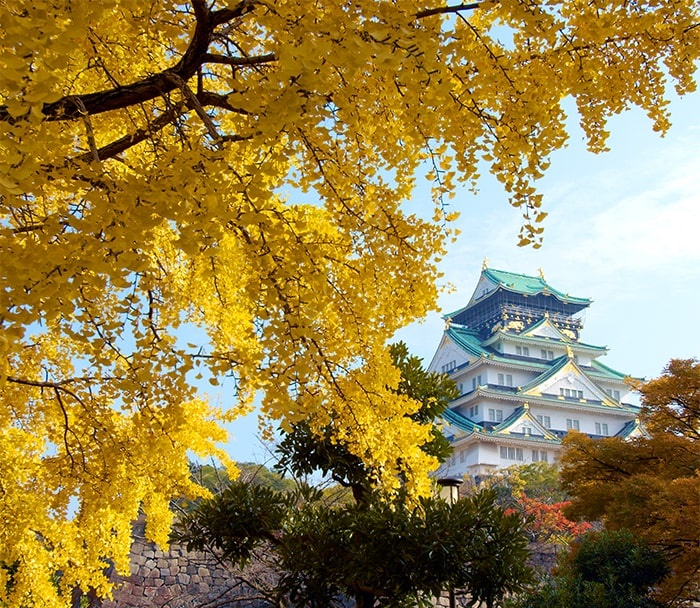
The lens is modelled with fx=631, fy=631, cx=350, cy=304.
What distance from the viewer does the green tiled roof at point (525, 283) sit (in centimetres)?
3006

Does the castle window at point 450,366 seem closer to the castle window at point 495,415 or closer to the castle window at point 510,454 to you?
the castle window at point 495,415

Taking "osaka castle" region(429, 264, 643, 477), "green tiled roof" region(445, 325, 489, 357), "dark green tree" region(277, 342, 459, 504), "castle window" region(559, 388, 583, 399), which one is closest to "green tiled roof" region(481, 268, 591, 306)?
"osaka castle" region(429, 264, 643, 477)

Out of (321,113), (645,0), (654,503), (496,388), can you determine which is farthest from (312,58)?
(496,388)

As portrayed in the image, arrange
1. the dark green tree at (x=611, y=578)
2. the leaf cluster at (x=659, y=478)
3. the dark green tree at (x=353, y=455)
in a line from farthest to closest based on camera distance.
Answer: the dark green tree at (x=611, y=578), the leaf cluster at (x=659, y=478), the dark green tree at (x=353, y=455)

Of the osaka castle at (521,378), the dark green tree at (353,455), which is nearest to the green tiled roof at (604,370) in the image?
the osaka castle at (521,378)

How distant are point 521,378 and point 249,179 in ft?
88.0

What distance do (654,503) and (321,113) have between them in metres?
5.87

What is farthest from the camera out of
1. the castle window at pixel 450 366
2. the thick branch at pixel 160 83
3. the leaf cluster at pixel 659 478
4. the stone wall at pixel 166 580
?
the castle window at pixel 450 366

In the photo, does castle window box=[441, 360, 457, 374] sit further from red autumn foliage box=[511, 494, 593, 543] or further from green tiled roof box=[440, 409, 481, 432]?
red autumn foliage box=[511, 494, 593, 543]

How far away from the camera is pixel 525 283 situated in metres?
31.3

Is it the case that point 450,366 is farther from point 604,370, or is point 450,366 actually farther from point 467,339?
point 604,370

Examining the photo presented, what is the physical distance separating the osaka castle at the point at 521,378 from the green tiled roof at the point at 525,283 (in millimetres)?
49

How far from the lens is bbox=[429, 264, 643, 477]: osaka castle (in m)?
23.7

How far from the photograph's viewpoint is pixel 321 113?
70.4 inches
